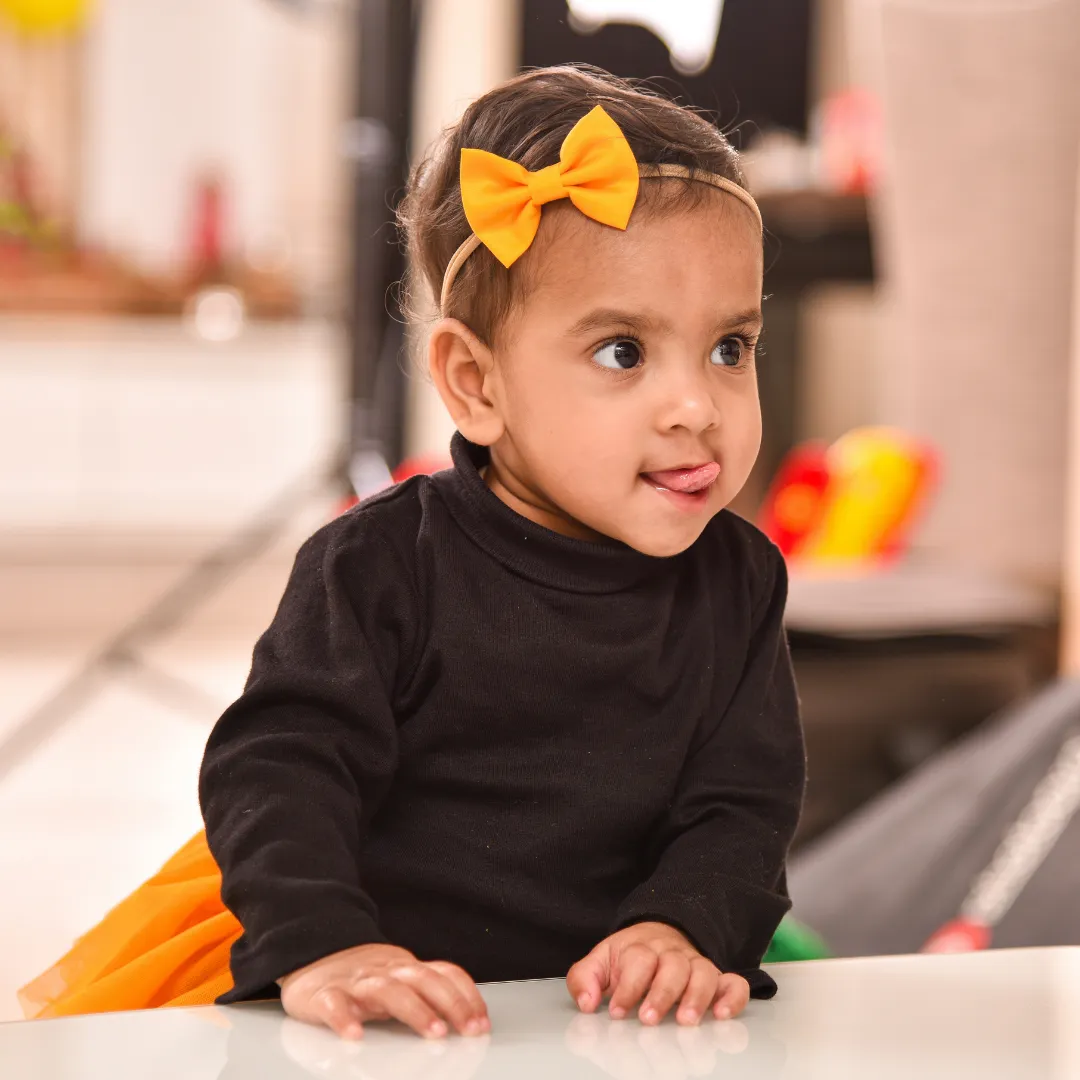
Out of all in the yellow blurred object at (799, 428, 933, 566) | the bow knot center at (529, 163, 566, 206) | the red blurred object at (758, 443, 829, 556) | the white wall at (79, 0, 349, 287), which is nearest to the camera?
the bow knot center at (529, 163, 566, 206)

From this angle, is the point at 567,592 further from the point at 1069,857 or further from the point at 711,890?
the point at 1069,857

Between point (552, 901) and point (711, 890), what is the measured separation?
65 millimetres

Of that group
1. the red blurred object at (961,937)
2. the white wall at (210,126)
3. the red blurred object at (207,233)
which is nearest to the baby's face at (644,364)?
the red blurred object at (961,937)

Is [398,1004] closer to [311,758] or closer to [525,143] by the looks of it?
[311,758]

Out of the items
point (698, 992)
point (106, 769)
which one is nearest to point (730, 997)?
point (698, 992)

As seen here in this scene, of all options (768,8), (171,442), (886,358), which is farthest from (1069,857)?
(171,442)

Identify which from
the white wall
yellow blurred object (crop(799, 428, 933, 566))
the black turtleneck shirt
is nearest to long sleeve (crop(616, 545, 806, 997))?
the black turtleneck shirt

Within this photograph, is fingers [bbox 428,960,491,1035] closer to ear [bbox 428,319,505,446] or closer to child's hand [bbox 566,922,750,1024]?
child's hand [bbox 566,922,750,1024]

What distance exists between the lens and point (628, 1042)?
47cm

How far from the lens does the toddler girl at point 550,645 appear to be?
528 millimetres

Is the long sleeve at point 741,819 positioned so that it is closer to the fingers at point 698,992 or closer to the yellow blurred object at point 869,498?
the fingers at point 698,992

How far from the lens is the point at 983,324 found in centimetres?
231

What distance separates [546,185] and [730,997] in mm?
286

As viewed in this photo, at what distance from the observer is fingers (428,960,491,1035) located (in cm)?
46
